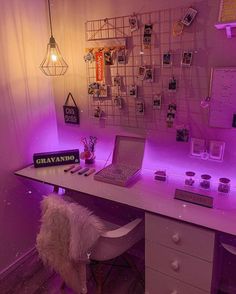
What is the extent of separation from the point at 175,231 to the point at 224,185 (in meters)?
0.43

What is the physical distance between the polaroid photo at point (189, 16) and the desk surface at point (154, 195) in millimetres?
950

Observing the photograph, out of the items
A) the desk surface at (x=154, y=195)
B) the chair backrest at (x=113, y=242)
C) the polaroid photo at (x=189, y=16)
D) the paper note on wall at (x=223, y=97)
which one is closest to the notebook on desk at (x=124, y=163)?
the desk surface at (x=154, y=195)

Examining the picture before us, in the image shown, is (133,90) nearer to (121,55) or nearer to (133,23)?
(121,55)

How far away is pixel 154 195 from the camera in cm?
153

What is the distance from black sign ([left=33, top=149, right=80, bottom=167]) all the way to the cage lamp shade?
0.63 metres

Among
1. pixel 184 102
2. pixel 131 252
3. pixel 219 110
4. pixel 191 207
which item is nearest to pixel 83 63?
pixel 184 102

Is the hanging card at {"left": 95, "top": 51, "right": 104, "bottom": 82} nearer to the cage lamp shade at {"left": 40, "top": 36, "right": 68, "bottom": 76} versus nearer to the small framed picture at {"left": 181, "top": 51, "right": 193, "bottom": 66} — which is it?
the cage lamp shade at {"left": 40, "top": 36, "right": 68, "bottom": 76}

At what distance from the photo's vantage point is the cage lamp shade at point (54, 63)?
206 centimetres

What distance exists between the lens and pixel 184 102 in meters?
1.66

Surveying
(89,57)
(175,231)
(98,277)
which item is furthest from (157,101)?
(98,277)

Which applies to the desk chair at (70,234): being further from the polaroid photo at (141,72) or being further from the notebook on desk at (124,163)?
the polaroid photo at (141,72)

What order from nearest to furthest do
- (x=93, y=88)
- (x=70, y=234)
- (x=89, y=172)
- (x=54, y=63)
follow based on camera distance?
(x=70, y=234), (x=89, y=172), (x=93, y=88), (x=54, y=63)

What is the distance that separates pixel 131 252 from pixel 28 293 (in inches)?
32.1

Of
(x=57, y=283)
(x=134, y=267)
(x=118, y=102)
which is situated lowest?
(x=57, y=283)
